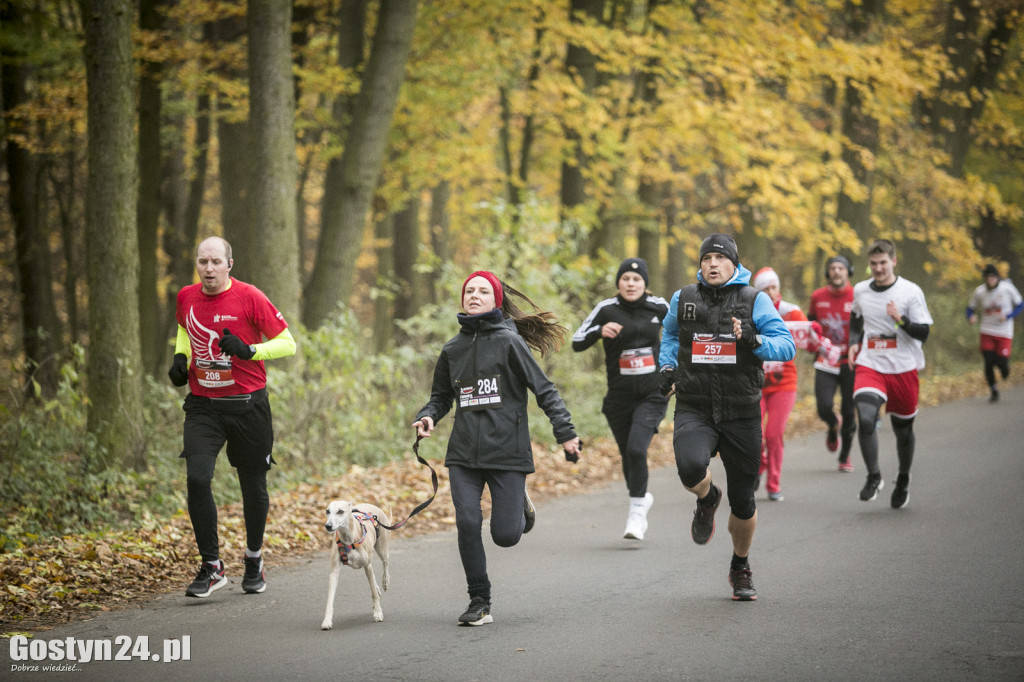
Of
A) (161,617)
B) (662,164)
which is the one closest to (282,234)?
(161,617)

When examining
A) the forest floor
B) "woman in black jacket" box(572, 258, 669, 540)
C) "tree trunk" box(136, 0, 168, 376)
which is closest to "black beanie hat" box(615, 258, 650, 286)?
"woman in black jacket" box(572, 258, 669, 540)

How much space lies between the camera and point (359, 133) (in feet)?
44.9

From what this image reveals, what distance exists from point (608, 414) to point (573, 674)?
3860 mm

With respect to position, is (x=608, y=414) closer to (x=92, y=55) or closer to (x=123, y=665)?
(x=123, y=665)

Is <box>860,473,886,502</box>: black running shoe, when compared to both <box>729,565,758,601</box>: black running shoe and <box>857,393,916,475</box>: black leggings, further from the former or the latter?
<box>729,565,758,601</box>: black running shoe

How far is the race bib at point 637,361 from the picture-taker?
8375 mm

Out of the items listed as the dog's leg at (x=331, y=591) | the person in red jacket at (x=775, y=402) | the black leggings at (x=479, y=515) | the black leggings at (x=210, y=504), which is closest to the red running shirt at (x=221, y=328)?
the black leggings at (x=210, y=504)

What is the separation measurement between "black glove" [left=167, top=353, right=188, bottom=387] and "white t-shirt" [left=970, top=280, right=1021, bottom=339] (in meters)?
15.3

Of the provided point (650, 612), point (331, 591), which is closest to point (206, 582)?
point (331, 591)

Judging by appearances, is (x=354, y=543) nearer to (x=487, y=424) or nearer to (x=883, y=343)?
(x=487, y=424)

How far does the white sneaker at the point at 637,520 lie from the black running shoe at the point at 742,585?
1917 millimetres

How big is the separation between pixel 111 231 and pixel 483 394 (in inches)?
228

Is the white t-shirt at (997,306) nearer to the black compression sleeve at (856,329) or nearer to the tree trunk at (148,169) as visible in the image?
the black compression sleeve at (856,329)

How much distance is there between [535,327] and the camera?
263 inches
